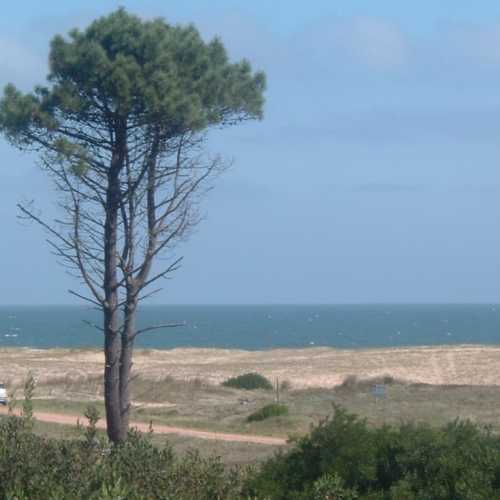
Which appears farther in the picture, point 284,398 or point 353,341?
point 353,341

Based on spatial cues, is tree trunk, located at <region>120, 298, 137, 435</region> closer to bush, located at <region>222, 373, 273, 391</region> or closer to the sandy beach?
bush, located at <region>222, 373, 273, 391</region>

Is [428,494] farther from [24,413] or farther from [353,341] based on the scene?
[353,341]

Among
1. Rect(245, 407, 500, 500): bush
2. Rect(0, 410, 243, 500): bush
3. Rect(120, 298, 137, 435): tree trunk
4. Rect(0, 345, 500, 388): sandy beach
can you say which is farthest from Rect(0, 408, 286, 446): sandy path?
Rect(0, 345, 500, 388): sandy beach

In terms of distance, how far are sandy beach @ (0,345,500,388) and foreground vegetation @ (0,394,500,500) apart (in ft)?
125

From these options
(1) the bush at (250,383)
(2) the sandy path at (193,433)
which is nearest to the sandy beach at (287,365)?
(1) the bush at (250,383)

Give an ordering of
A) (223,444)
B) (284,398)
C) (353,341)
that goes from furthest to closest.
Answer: (353,341), (284,398), (223,444)

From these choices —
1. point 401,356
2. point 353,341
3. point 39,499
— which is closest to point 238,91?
point 39,499

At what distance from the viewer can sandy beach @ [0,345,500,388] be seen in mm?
52156

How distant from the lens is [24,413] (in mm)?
8172

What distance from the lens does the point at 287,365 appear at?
62.8 meters

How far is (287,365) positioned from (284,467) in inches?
2121

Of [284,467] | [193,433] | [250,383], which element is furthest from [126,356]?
[250,383]

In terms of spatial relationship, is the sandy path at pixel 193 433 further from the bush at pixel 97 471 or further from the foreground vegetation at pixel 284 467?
the bush at pixel 97 471

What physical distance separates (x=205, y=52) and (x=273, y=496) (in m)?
5.49
